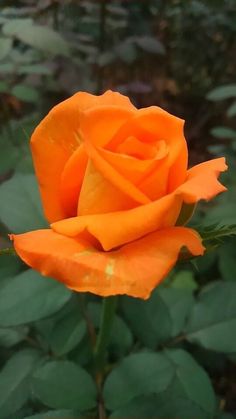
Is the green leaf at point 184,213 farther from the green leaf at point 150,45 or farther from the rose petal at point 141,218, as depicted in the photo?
the green leaf at point 150,45

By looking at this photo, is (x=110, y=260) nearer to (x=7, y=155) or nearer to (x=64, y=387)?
(x=64, y=387)

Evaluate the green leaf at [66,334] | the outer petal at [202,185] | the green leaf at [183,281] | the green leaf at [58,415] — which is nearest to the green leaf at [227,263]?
the green leaf at [183,281]

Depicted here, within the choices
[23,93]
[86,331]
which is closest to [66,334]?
[86,331]

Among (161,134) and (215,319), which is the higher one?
(161,134)

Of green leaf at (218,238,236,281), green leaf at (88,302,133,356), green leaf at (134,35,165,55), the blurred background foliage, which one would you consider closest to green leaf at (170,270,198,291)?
the blurred background foliage

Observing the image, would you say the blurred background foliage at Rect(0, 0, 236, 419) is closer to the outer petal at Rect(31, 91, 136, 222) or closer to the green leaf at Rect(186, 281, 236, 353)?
the green leaf at Rect(186, 281, 236, 353)

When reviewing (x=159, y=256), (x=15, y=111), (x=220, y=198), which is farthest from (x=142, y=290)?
(x=15, y=111)
